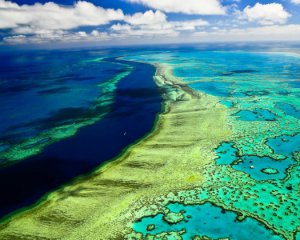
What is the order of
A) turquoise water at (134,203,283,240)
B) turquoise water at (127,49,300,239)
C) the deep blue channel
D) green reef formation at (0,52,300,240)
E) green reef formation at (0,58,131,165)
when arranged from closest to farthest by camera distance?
turquoise water at (134,203,283,240) < green reef formation at (0,52,300,240) < turquoise water at (127,49,300,239) < the deep blue channel < green reef formation at (0,58,131,165)

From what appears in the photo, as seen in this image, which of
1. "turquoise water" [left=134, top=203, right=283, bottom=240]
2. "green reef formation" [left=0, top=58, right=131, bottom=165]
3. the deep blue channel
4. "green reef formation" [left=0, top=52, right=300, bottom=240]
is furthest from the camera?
"green reef formation" [left=0, top=58, right=131, bottom=165]

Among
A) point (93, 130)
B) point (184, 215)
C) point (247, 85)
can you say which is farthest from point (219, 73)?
point (184, 215)

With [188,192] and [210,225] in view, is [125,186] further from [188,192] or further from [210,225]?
[210,225]

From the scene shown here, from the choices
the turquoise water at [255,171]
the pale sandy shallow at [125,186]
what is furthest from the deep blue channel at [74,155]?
the turquoise water at [255,171]

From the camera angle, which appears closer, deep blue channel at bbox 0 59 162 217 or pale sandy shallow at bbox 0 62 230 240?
pale sandy shallow at bbox 0 62 230 240

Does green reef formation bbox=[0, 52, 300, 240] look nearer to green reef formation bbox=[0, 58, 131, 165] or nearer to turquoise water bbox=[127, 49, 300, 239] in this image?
turquoise water bbox=[127, 49, 300, 239]

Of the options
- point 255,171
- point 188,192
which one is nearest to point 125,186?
point 188,192

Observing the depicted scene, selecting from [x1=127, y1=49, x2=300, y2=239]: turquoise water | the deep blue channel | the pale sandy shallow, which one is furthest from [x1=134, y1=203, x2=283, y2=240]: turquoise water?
the deep blue channel
